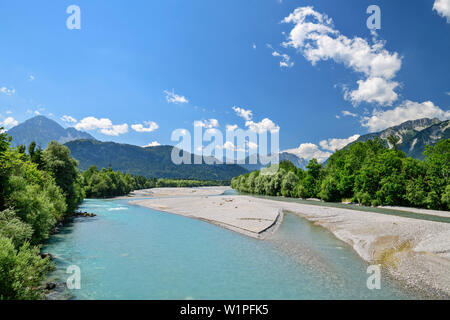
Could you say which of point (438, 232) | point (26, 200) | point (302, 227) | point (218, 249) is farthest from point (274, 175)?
point (26, 200)

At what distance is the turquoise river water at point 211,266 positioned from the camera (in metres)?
13.9

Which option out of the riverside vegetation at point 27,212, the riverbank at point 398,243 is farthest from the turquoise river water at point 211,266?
the riverside vegetation at point 27,212

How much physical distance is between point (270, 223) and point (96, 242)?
23.2m

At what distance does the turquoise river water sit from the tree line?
1581 inches

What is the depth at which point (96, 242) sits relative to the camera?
2578 centimetres

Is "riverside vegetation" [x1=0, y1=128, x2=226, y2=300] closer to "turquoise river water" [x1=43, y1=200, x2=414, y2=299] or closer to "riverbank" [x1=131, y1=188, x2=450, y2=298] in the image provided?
"turquoise river water" [x1=43, y1=200, x2=414, y2=299]

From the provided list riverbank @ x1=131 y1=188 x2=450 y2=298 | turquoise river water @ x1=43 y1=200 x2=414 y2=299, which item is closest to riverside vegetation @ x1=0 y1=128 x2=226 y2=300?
turquoise river water @ x1=43 y1=200 x2=414 y2=299

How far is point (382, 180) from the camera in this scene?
202 feet

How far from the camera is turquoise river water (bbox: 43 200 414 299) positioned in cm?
1390

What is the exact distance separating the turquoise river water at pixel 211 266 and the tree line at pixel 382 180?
40.1 meters

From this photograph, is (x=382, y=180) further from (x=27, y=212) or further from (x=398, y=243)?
(x=27, y=212)

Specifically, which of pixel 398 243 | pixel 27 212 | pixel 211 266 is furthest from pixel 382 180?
pixel 27 212

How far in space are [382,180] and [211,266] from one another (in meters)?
61.5

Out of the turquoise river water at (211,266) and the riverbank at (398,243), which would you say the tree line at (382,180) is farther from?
the turquoise river water at (211,266)
